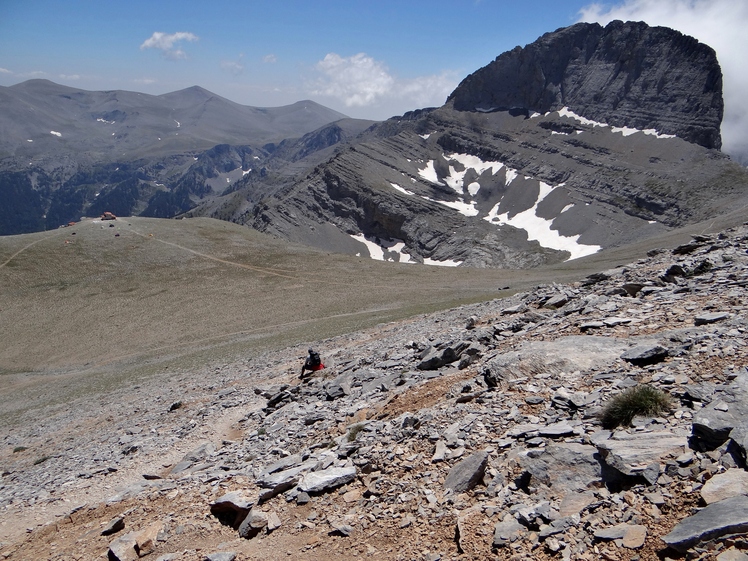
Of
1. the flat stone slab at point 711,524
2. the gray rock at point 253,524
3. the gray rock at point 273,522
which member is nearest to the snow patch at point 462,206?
the gray rock at point 273,522

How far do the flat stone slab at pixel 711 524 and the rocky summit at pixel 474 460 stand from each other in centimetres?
2

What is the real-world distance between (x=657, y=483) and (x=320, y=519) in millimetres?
5825

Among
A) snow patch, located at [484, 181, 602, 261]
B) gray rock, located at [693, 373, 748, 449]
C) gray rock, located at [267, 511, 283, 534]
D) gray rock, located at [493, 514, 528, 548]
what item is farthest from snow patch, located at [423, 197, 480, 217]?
gray rock, located at [493, 514, 528, 548]

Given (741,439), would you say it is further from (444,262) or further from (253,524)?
(444,262)

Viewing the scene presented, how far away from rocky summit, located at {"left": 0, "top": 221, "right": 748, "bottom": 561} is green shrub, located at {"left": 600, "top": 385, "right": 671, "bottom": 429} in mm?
92

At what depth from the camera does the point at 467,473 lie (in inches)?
354

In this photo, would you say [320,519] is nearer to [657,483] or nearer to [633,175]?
[657,483]

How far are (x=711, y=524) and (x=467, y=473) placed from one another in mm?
3803

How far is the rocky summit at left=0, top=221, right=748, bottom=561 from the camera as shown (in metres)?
7.28

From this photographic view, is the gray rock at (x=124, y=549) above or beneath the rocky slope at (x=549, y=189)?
beneath

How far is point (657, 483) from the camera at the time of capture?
24.0 feet

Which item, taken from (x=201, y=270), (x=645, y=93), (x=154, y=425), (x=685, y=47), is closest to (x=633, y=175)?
(x=645, y=93)

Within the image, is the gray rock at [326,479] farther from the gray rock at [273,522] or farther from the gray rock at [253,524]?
the gray rock at [253,524]

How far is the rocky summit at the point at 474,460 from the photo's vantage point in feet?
23.9
